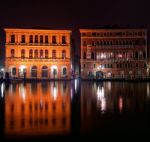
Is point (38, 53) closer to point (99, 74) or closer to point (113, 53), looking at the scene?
point (99, 74)

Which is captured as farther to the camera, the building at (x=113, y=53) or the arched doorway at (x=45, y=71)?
the building at (x=113, y=53)

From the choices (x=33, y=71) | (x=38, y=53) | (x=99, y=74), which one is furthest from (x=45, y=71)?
(x=99, y=74)

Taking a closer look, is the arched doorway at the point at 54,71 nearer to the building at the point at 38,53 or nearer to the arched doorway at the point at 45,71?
the building at the point at 38,53

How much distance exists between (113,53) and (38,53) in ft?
64.4

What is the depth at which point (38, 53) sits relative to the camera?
241ft

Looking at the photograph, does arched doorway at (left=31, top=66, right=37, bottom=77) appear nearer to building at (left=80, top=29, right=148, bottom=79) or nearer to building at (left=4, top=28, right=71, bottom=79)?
building at (left=4, top=28, right=71, bottom=79)

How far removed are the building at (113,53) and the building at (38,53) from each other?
6623 mm

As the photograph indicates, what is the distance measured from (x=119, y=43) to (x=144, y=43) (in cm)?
Answer: 648

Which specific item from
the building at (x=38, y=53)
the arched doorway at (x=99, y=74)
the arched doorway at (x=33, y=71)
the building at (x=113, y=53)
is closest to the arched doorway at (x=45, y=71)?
the building at (x=38, y=53)

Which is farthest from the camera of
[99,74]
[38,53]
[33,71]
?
[99,74]

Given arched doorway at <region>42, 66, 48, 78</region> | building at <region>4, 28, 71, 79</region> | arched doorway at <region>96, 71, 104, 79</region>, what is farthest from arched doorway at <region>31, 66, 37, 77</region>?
arched doorway at <region>96, 71, 104, 79</region>

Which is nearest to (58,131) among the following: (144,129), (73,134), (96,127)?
(73,134)

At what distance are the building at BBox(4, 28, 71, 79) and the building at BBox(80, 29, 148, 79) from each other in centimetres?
662

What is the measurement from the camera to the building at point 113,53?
7788 centimetres
